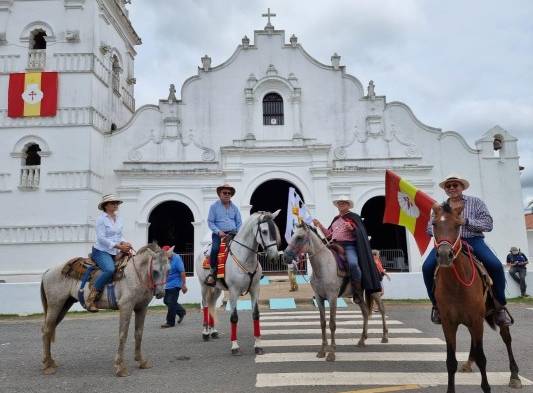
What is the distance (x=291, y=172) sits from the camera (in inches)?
786

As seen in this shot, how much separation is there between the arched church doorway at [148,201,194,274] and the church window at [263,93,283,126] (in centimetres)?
655

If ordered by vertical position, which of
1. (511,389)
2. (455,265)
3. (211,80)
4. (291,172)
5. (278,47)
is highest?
(278,47)

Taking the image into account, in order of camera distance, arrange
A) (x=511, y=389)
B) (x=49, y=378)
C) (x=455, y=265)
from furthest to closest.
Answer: (x=49, y=378), (x=511, y=389), (x=455, y=265)

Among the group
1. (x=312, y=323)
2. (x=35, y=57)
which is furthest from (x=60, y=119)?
(x=312, y=323)

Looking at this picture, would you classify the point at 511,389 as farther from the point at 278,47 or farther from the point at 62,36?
the point at 62,36

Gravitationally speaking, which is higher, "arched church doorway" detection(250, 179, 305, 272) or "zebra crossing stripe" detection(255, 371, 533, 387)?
"arched church doorway" detection(250, 179, 305, 272)

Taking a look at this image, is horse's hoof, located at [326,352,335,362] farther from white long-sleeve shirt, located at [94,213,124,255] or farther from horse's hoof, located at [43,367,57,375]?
horse's hoof, located at [43,367,57,375]

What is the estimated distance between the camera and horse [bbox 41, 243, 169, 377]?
6152mm

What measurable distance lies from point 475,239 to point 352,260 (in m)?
2.22

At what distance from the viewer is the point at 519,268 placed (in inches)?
620

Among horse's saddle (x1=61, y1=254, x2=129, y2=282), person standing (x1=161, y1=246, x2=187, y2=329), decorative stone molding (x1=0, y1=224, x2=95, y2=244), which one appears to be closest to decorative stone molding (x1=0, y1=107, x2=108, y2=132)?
decorative stone molding (x1=0, y1=224, x2=95, y2=244)

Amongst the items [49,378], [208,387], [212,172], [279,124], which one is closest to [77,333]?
[49,378]

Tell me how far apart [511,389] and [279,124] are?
659 inches

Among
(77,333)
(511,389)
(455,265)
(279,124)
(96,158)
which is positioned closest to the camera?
(455,265)
